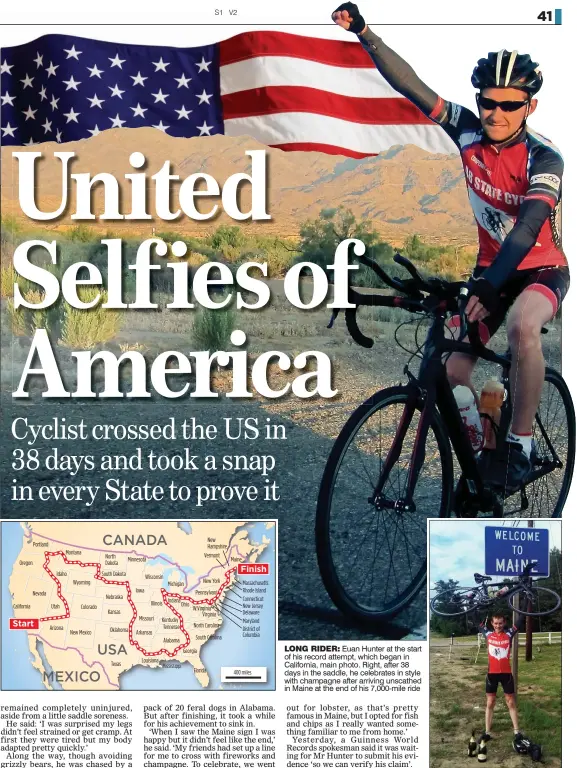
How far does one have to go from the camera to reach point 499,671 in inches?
197

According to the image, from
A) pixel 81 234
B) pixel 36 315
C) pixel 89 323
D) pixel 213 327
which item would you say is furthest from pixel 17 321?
pixel 213 327

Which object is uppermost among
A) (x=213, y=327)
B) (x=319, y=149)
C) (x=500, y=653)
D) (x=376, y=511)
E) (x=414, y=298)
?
(x=319, y=149)

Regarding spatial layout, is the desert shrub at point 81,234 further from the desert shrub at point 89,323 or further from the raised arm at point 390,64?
the raised arm at point 390,64

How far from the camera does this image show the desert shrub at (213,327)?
5012 mm

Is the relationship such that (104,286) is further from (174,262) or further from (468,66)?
(468,66)

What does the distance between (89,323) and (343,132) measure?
5.33 feet

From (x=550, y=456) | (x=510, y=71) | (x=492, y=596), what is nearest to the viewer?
(x=510, y=71)

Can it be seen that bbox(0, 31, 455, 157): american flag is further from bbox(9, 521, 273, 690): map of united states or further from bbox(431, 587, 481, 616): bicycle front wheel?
bbox(431, 587, 481, 616): bicycle front wheel

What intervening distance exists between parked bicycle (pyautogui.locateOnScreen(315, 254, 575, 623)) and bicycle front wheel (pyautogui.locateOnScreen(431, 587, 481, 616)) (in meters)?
0.16

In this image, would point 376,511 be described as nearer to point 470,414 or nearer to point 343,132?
point 470,414

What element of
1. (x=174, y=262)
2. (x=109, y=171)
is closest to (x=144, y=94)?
(x=109, y=171)

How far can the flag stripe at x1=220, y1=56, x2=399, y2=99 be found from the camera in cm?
505

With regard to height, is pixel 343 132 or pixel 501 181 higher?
pixel 343 132

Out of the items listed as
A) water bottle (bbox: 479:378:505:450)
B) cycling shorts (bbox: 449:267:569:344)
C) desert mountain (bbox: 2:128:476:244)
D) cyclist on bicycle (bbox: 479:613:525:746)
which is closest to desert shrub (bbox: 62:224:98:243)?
desert mountain (bbox: 2:128:476:244)
